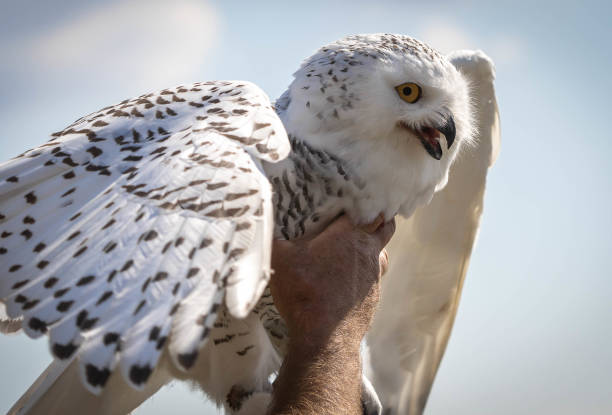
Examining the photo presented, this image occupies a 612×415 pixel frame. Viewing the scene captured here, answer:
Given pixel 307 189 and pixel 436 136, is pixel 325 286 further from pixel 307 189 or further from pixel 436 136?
pixel 436 136

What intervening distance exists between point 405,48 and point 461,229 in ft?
5.47

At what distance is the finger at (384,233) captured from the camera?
2.25 meters

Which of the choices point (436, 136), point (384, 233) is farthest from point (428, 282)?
point (436, 136)

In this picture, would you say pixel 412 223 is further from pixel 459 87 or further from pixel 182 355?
pixel 182 355

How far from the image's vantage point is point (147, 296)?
116 centimetres

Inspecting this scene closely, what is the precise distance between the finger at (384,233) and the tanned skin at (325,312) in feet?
0.22

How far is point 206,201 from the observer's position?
1.29m

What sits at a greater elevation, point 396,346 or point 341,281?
point 341,281

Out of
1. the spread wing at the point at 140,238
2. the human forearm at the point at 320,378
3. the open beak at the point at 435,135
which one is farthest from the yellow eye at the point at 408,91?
the human forearm at the point at 320,378

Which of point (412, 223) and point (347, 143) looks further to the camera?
point (412, 223)

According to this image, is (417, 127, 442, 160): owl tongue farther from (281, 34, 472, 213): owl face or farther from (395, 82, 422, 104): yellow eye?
(395, 82, 422, 104): yellow eye

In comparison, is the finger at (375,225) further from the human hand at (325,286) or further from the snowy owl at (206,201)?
the human hand at (325,286)

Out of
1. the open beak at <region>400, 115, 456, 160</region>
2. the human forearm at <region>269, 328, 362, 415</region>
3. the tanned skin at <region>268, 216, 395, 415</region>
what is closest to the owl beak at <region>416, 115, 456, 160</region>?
the open beak at <region>400, 115, 456, 160</region>

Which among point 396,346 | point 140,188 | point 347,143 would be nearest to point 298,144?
point 347,143
